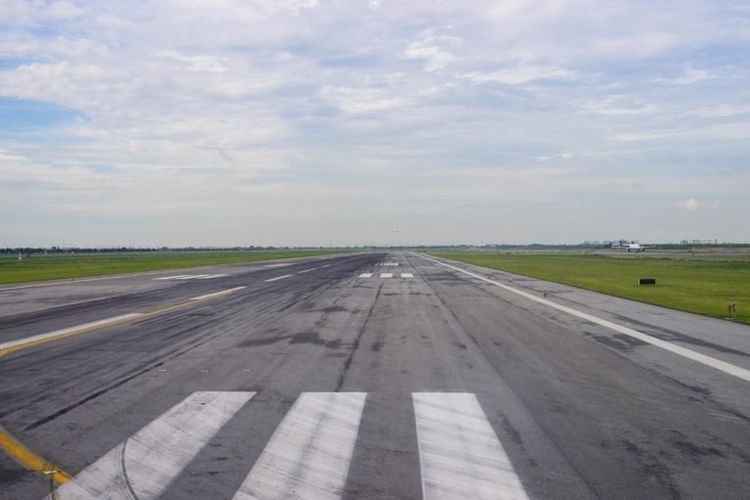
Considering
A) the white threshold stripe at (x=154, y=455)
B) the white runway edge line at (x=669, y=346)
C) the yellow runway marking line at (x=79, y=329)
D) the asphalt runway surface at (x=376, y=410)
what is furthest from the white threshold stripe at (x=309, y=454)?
the yellow runway marking line at (x=79, y=329)

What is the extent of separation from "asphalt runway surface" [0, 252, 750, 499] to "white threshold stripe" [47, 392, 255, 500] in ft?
0.07

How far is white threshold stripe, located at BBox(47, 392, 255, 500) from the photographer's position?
451 centimetres

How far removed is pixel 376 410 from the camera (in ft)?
21.9

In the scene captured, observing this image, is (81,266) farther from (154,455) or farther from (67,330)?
(154,455)

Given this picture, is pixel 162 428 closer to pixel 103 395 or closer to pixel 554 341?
pixel 103 395

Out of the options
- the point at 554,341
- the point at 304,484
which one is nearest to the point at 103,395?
the point at 304,484

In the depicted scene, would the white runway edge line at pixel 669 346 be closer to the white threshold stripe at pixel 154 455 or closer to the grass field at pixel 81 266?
the white threshold stripe at pixel 154 455

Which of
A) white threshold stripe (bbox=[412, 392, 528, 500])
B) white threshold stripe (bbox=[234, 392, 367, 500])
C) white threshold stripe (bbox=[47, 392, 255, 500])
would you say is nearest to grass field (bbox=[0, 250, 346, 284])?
white threshold stripe (bbox=[47, 392, 255, 500])

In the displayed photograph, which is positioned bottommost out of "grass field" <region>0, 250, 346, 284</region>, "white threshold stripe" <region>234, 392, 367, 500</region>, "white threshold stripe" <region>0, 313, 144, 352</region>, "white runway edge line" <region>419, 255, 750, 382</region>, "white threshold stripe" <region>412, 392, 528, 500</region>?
"white runway edge line" <region>419, 255, 750, 382</region>

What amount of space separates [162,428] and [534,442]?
12.5 feet

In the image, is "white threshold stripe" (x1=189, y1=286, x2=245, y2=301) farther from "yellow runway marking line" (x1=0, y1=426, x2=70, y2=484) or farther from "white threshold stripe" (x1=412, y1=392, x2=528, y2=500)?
"white threshold stripe" (x1=412, y1=392, x2=528, y2=500)

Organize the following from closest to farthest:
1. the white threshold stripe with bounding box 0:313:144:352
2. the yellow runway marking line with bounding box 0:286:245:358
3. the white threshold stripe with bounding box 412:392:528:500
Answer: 1. the white threshold stripe with bounding box 412:392:528:500
2. the yellow runway marking line with bounding box 0:286:245:358
3. the white threshold stripe with bounding box 0:313:144:352

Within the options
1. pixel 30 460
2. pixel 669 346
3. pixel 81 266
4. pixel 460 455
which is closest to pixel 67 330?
pixel 30 460

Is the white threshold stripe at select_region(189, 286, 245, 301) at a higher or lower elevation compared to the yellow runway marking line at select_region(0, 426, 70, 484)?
higher
